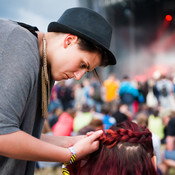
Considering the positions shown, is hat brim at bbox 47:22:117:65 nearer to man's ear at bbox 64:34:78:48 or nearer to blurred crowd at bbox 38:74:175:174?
man's ear at bbox 64:34:78:48

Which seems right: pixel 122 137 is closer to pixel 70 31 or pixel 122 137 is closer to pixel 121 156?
pixel 121 156

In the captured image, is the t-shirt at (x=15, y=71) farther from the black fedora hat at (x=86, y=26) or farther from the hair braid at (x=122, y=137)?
the hair braid at (x=122, y=137)

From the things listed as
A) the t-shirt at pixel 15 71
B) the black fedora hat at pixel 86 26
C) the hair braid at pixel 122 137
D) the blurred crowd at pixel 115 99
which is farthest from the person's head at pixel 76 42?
the blurred crowd at pixel 115 99

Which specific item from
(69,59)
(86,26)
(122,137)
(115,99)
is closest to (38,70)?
(69,59)

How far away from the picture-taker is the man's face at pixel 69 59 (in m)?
1.06

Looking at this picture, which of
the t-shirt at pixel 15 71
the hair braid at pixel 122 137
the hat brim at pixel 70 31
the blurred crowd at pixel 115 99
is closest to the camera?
the t-shirt at pixel 15 71

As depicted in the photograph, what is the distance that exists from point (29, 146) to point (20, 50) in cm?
37

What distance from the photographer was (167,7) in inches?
671

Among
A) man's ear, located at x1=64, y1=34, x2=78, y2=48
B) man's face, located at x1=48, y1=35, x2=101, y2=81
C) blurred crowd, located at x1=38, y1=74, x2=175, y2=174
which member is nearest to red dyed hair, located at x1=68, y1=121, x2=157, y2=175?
man's face, located at x1=48, y1=35, x2=101, y2=81

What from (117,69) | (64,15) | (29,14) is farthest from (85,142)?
(117,69)

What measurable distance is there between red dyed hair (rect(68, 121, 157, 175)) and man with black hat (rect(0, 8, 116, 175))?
0.07 metres

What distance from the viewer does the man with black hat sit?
2.83 feet

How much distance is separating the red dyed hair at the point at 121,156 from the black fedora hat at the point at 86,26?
41cm

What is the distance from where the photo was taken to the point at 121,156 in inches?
→ 43.8
